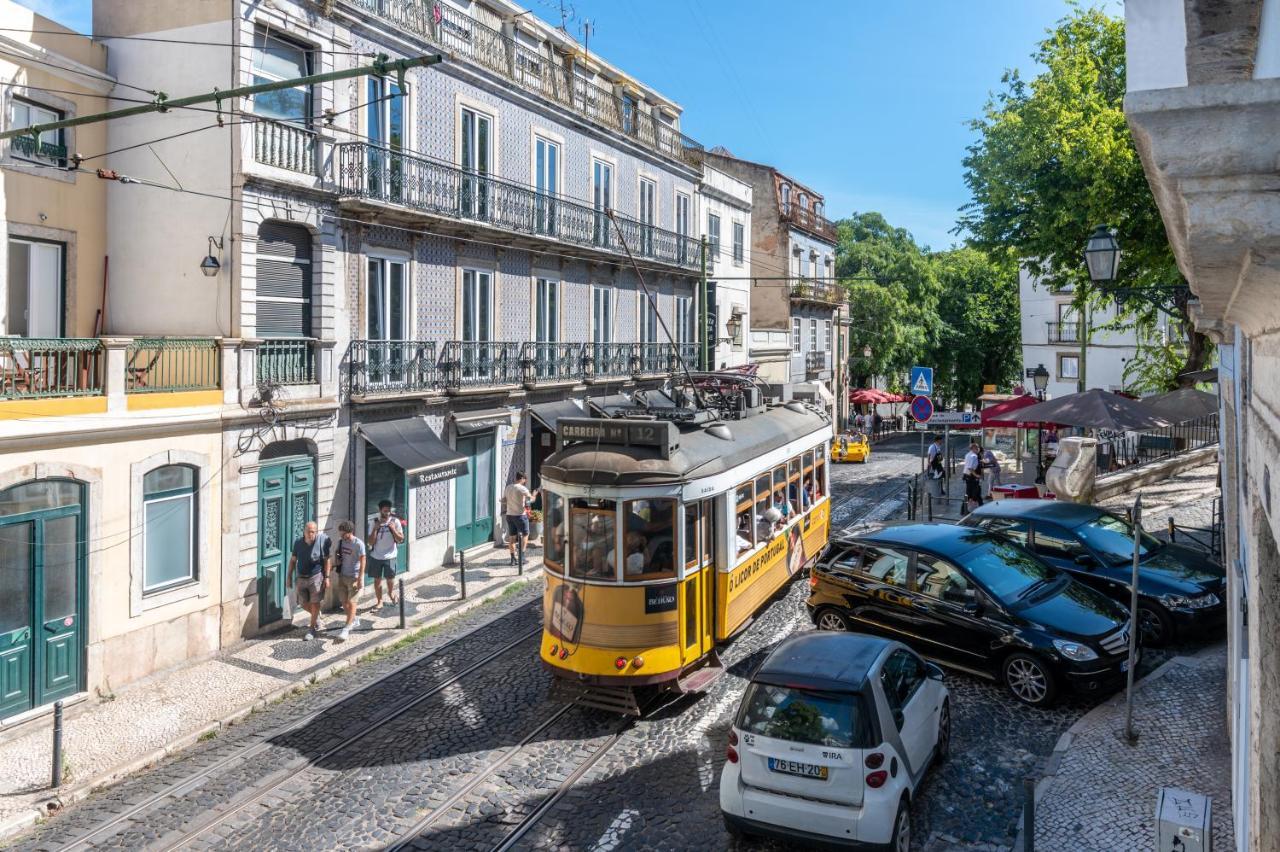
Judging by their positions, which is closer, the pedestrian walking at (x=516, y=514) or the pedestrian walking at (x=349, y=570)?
the pedestrian walking at (x=349, y=570)

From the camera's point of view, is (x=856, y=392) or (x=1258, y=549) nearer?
(x=1258, y=549)

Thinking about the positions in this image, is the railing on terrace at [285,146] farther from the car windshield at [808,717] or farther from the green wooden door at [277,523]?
the car windshield at [808,717]

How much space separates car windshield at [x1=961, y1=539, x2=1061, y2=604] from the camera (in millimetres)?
11148

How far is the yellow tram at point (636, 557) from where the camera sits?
10.4 m

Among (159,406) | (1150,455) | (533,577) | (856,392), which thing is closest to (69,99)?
(159,406)

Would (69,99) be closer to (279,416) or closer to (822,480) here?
(279,416)

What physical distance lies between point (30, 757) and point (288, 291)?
27.1ft

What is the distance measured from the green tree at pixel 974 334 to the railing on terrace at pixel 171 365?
5006 cm

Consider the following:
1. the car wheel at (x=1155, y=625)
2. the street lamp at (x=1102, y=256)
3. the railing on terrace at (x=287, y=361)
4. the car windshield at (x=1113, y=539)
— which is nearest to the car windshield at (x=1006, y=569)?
the car wheel at (x=1155, y=625)

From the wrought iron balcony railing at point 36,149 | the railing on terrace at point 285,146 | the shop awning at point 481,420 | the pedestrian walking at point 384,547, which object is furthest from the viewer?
the shop awning at point 481,420

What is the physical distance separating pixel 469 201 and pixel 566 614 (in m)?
11.7

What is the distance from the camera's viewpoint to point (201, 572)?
13711 millimetres

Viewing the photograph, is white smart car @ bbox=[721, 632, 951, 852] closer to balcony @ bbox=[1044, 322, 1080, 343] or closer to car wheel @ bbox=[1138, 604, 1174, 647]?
car wheel @ bbox=[1138, 604, 1174, 647]

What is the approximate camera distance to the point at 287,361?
51.4 feet
